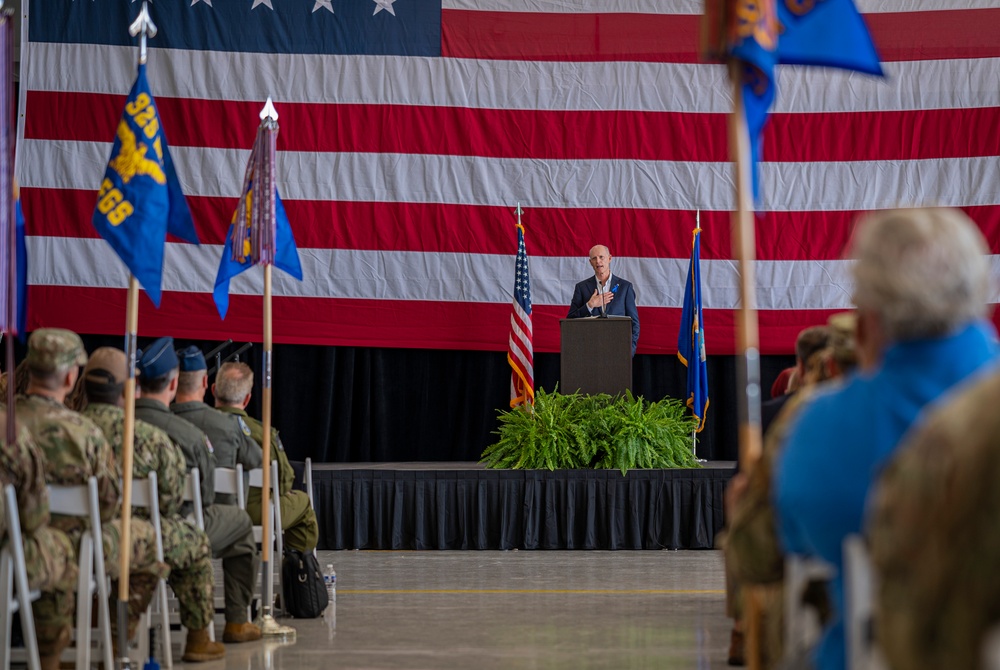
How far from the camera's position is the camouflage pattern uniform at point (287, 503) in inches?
230

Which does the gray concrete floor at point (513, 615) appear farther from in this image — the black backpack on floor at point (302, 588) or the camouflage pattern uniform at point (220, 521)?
the camouflage pattern uniform at point (220, 521)

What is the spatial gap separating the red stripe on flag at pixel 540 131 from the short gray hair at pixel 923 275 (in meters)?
8.70

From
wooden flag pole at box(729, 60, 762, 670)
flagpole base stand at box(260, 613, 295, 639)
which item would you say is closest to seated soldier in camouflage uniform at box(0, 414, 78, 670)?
flagpole base stand at box(260, 613, 295, 639)

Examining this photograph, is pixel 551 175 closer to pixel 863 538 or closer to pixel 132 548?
pixel 132 548

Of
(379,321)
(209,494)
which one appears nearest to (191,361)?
(209,494)

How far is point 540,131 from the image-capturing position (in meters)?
10.3

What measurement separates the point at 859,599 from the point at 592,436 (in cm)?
680

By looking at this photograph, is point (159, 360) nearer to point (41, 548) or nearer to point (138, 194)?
point (138, 194)

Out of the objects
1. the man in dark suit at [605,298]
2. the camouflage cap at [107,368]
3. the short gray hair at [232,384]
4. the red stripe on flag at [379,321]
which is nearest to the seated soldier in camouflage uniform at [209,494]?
the camouflage cap at [107,368]

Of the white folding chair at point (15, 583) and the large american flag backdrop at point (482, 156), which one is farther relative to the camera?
the large american flag backdrop at point (482, 156)

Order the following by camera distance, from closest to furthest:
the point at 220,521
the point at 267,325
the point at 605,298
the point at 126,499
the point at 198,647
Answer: the point at 126,499 → the point at 198,647 → the point at 220,521 → the point at 267,325 → the point at 605,298

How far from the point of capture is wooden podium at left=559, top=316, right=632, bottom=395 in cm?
880

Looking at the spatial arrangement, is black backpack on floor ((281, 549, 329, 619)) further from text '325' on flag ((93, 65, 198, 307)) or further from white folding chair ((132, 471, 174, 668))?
text '325' on flag ((93, 65, 198, 307))

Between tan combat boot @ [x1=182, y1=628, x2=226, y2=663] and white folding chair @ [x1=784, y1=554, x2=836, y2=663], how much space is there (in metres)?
3.00
